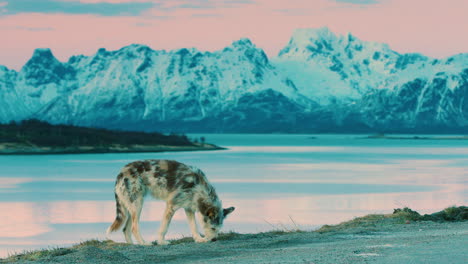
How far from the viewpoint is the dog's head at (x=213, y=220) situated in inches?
808

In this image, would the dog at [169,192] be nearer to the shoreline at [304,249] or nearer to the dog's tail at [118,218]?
the dog's tail at [118,218]

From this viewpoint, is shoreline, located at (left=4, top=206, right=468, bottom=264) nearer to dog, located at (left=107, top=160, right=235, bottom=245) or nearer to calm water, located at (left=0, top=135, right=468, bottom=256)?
dog, located at (left=107, top=160, right=235, bottom=245)

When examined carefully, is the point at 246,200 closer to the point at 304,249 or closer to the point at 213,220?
the point at 213,220

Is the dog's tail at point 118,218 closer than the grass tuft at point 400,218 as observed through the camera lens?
Yes

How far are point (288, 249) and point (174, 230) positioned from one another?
1951 centimetres

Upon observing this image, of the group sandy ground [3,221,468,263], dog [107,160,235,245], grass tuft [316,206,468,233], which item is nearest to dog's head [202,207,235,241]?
dog [107,160,235,245]

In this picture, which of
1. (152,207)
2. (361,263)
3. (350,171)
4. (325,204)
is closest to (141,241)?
(361,263)

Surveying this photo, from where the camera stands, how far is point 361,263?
663 inches

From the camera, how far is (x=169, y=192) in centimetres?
2095

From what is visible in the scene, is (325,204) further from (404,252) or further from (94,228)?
(404,252)

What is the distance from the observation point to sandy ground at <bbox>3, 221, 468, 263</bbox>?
58.6 feet

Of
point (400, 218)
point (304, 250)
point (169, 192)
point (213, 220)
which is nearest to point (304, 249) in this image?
point (304, 250)

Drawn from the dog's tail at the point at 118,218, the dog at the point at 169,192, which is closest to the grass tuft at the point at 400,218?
the dog at the point at 169,192

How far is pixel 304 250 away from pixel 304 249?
25 cm
